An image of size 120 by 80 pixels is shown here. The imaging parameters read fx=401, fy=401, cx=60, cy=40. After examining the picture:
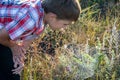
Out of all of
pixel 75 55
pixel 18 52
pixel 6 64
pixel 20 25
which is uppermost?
pixel 20 25

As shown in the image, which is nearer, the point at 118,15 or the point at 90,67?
the point at 90,67

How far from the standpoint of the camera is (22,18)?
257 cm

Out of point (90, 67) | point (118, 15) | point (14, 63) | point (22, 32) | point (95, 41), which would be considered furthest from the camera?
point (118, 15)

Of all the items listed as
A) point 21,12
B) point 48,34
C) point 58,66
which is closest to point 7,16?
point 21,12

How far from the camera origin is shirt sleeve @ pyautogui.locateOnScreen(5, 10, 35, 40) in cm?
257

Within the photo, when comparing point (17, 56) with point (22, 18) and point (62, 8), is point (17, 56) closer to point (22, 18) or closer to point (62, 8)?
point (22, 18)


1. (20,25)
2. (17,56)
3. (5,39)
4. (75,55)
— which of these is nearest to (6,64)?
(17,56)

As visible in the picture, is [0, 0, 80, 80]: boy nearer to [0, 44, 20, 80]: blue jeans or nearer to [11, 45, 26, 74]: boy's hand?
[11, 45, 26, 74]: boy's hand

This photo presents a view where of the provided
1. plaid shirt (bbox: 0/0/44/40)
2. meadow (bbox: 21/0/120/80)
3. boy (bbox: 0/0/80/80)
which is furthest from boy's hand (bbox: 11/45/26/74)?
meadow (bbox: 21/0/120/80)

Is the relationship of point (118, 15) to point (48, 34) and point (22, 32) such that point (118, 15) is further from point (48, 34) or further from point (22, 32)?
point (22, 32)

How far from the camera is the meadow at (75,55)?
360cm

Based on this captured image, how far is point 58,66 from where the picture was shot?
12.2 feet

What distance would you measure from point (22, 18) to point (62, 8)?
28 centimetres

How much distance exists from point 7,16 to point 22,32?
0.16 metres
